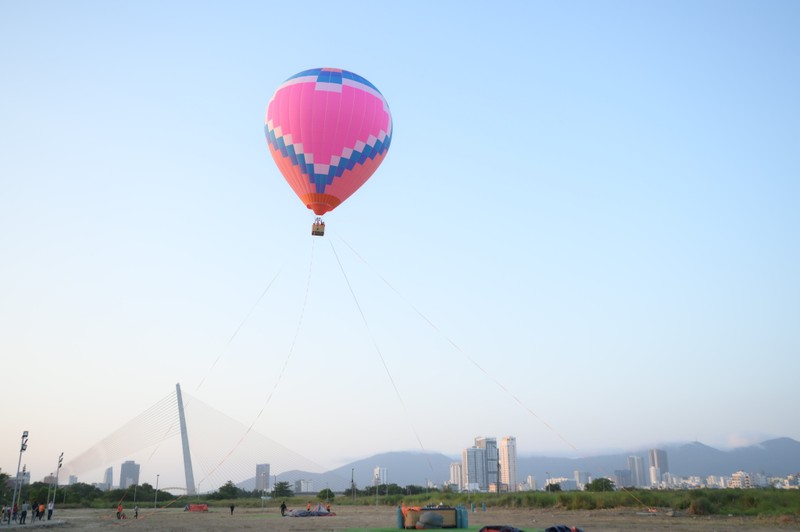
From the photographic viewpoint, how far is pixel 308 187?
30.6 m

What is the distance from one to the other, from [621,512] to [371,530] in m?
A: 24.2

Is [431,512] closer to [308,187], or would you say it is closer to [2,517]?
[308,187]

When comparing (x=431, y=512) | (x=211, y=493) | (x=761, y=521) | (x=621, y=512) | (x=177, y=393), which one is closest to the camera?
(x=431, y=512)

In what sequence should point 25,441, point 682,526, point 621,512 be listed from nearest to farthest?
point 682,526 < point 25,441 < point 621,512

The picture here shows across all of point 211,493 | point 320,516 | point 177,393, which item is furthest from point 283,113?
point 211,493

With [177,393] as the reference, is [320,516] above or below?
below

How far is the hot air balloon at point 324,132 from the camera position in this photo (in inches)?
1161

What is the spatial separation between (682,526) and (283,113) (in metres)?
29.7

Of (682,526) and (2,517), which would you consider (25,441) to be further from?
(682,526)

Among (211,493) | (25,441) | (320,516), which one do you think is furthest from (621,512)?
(211,493)

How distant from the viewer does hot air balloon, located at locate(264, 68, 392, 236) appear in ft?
96.8

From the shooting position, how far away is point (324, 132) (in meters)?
29.5

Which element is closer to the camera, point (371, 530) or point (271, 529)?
point (371, 530)

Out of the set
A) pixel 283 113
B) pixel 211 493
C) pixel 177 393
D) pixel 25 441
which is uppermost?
pixel 283 113
